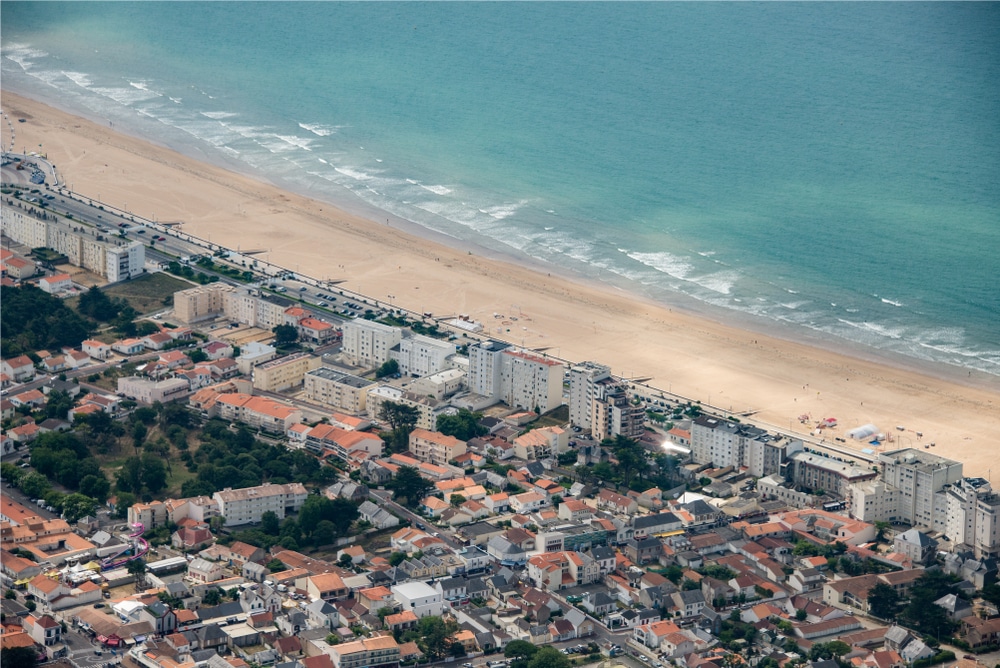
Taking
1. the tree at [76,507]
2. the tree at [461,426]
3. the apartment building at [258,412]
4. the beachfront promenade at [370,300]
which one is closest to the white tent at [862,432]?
the beachfront promenade at [370,300]

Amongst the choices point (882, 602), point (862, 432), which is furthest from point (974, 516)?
point (862, 432)

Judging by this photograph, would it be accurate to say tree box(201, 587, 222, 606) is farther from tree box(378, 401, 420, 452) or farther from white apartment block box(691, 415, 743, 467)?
white apartment block box(691, 415, 743, 467)

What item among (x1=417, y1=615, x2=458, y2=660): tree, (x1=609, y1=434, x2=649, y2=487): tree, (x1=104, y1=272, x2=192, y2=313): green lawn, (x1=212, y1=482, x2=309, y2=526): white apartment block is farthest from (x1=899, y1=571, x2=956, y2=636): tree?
(x1=104, y1=272, x2=192, y2=313): green lawn

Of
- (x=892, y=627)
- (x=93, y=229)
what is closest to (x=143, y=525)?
(x=892, y=627)

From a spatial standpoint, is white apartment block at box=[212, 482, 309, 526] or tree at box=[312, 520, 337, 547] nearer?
tree at box=[312, 520, 337, 547]

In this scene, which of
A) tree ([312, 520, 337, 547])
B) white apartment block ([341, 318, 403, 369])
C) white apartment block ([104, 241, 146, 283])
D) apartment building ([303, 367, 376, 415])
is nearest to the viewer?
tree ([312, 520, 337, 547])

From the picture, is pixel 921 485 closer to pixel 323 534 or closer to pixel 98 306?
pixel 323 534

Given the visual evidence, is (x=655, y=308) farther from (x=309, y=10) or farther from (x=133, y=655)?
(x=309, y=10)
